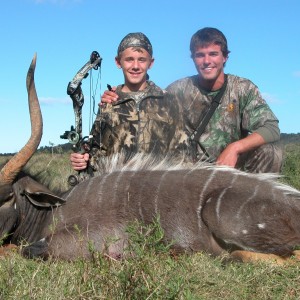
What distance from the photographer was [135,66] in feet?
15.5

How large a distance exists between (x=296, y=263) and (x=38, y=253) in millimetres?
1466

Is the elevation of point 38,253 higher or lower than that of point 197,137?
lower

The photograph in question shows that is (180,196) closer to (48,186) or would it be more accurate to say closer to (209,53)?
(48,186)

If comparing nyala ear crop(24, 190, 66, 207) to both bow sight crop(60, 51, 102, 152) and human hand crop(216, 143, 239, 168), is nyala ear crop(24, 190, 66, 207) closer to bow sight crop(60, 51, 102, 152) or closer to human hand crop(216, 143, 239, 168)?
bow sight crop(60, 51, 102, 152)

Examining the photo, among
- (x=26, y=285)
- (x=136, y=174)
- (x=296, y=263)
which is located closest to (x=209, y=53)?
(x=136, y=174)

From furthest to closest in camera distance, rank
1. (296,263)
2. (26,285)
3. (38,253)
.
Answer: (38,253), (296,263), (26,285)

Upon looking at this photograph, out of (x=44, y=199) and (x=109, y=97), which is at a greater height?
(x=109, y=97)

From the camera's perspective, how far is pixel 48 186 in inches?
160

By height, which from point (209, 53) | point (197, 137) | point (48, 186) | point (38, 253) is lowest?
point (38, 253)

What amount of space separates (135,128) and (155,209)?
4.22 ft

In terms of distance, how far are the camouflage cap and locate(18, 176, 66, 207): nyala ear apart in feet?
5.12

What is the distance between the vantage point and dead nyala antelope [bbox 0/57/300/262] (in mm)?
3369

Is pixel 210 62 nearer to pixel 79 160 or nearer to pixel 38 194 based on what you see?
pixel 79 160

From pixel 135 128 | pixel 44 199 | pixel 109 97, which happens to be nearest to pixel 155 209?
pixel 44 199
